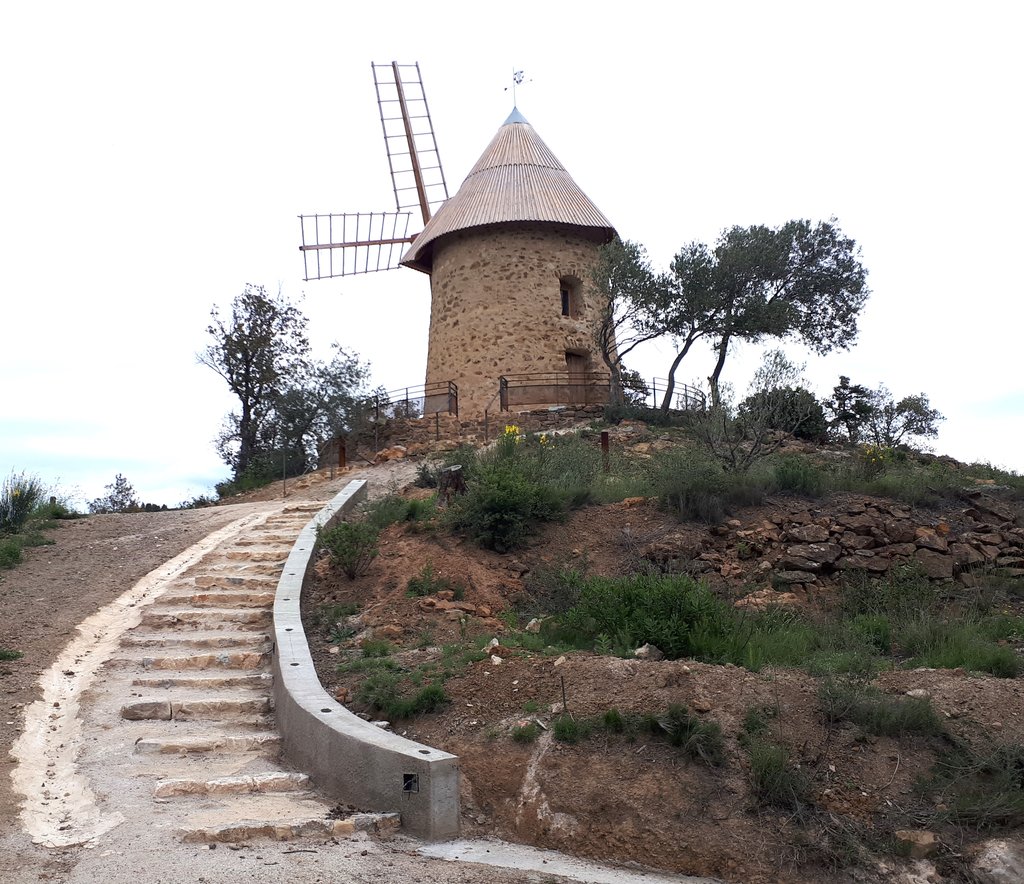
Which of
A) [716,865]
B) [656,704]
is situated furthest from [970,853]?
[656,704]

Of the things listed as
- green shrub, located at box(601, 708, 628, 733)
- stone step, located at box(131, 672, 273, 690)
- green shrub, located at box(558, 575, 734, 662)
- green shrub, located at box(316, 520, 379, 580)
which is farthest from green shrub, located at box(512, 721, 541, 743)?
green shrub, located at box(316, 520, 379, 580)

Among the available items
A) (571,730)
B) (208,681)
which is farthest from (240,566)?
(571,730)

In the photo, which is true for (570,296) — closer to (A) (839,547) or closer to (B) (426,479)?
(B) (426,479)

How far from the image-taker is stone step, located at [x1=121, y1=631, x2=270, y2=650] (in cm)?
783

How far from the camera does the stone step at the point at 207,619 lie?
326 inches

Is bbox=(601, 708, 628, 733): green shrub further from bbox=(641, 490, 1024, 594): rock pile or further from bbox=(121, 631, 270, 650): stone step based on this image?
bbox=(121, 631, 270, 650): stone step

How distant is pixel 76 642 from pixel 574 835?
15.9ft

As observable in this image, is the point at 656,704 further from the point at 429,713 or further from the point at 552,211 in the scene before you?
the point at 552,211

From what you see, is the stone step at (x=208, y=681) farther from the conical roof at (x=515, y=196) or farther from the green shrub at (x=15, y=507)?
the conical roof at (x=515, y=196)

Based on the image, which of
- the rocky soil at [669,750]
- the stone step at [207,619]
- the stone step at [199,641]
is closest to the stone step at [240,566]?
the stone step at [207,619]

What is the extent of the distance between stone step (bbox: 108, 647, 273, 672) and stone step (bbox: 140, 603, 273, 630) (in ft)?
2.19

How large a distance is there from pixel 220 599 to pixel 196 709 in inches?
88.9

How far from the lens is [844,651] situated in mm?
6836

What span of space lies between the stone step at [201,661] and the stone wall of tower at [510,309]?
14538 mm
